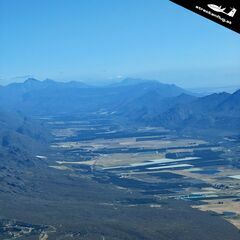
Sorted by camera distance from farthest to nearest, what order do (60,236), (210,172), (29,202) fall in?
(210,172), (29,202), (60,236)

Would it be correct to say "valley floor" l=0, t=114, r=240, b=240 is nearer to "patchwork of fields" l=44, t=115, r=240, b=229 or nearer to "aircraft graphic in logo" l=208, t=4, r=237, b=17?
"patchwork of fields" l=44, t=115, r=240, b=229

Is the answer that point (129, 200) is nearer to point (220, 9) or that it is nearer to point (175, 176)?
point (175, 176)

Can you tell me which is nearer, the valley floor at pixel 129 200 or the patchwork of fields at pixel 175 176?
the valley floor at pixel 129 200

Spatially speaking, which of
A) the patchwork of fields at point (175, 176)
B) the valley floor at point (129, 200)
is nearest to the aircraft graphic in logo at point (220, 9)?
the valley floor at point (129, 200)

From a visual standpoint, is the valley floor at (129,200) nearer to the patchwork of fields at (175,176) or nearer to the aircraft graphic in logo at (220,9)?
the patchwork of fields at (175,176)

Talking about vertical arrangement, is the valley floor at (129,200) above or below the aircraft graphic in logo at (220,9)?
below

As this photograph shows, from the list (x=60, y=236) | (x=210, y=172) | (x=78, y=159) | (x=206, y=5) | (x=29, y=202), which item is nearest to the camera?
(x=206, y=5)

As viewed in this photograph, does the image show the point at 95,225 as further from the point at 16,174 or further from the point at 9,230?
the point at 16,174

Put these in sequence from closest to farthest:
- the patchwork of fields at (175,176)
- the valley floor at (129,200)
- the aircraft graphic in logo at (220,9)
Answer: the aircraft graphic in logo at (220,9) < the valley floor at (129,200) < the patchwork of fields at (175,176)

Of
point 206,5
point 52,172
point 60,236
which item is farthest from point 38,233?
point 206,5

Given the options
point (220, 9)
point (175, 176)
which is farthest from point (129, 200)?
point (220, 9)

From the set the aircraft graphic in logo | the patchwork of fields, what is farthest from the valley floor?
the aircraft graphic in logo
